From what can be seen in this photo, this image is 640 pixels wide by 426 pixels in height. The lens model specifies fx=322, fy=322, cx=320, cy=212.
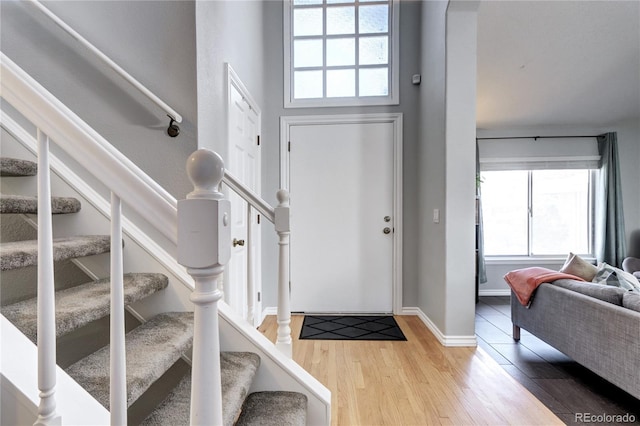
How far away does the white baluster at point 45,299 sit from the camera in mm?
655

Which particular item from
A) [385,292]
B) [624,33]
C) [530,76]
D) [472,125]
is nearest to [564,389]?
[385,292]

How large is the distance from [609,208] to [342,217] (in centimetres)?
369

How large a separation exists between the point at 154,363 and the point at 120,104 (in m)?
1.35

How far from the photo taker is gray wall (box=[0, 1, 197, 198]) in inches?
66.6

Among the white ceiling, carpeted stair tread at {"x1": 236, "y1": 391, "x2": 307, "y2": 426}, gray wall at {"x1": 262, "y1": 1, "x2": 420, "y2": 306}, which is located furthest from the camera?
gray wall at {"x1": 262, "y1": 1, "x2": 420, "y2": 306}

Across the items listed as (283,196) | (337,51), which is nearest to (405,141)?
(337,51)

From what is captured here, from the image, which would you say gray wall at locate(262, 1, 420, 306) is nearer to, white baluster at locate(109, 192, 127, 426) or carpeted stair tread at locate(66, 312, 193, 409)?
carpeted stair tread at locate(66, 312, 193, 409)

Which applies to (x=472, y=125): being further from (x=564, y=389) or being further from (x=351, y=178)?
(x=564, y=389)

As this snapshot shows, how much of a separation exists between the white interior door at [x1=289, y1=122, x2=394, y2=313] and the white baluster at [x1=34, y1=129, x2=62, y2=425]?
2.67 metres

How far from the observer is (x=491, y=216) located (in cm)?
450

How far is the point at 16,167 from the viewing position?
1440mm

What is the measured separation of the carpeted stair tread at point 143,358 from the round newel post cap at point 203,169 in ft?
2.45

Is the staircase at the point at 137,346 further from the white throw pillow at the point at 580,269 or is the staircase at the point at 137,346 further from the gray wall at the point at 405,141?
the white throw pillow at the point at 580,269

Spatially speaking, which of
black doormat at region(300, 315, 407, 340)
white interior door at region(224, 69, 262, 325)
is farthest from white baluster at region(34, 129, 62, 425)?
black doormat at region(300, 315, 407, 340)
